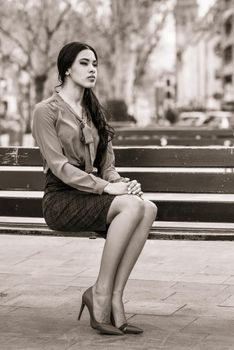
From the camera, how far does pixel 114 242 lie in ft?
16.7

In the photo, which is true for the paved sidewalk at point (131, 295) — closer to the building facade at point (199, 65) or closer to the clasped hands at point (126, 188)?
the clasped hands at point (126, 188)

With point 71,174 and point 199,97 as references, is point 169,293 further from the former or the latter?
point 199,97

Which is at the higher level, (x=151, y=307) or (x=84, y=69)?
(x=84, y=69)

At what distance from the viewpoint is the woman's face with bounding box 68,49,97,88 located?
5434 millimetres

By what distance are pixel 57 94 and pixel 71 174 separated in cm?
53

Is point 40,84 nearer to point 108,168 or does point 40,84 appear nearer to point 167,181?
point 167,181

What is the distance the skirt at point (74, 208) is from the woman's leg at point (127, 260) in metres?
0.18

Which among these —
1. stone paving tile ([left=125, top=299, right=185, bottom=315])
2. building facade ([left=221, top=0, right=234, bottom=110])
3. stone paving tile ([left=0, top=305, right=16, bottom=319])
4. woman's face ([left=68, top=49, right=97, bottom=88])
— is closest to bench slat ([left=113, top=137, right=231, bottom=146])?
stone paving tile ([left=125, top=299, right=185, bottom=315])

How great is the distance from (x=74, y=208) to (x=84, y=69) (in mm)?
775

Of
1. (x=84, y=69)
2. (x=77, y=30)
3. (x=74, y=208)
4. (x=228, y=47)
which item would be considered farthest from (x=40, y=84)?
(x=228, y=47)

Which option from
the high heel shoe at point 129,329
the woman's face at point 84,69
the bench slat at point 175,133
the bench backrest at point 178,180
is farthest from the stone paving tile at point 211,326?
the bench slat at point 175,133

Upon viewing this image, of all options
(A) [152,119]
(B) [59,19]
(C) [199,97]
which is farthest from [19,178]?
(C) [199,97]

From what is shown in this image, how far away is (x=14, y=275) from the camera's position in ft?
23.2

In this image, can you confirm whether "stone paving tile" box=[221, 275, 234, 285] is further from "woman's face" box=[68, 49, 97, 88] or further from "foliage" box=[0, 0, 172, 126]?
"foliage" box=[0, 0, 172, 126]
